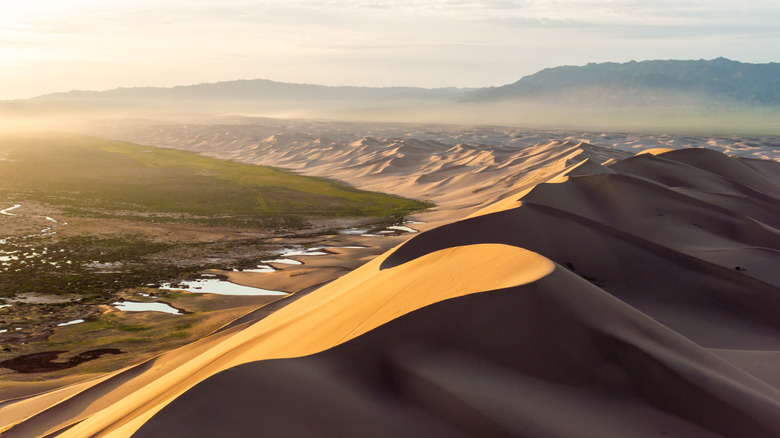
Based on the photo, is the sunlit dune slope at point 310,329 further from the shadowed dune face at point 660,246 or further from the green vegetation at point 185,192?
the green vegetation at point 185,192

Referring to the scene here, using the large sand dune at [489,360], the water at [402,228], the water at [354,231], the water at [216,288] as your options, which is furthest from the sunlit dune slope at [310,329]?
the water at [354,231]

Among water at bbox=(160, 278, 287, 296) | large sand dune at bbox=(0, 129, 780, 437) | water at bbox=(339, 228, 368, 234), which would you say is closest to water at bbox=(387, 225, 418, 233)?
water at bbox=(339, 228, 368, 234)

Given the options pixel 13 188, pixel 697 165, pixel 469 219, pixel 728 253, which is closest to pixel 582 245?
pixel 469 219

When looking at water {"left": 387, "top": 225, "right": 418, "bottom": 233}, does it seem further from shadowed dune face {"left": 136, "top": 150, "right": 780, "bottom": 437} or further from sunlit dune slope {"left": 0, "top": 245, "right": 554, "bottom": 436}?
shadowed dune face {"left": 136, "top": 150, "right": 780, "bottom": 437}

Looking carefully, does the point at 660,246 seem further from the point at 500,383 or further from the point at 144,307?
the point at 144,307

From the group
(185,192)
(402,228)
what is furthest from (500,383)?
(185,192)

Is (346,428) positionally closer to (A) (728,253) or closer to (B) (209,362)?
(B) (209,362)
